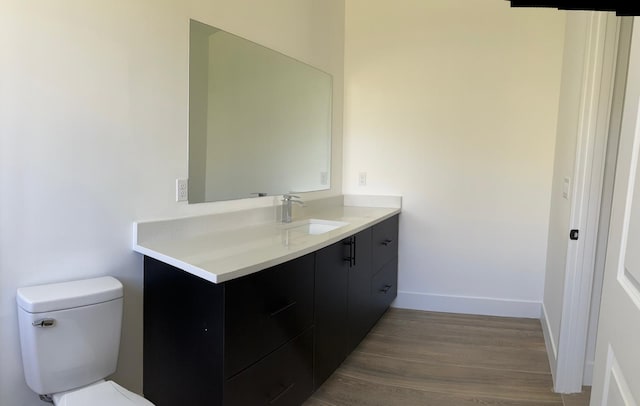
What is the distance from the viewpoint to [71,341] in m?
1.39

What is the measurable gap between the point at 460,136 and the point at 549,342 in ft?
5.12

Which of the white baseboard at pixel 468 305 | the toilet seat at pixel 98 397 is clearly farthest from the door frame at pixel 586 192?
the toilet seat at pixel 98 397

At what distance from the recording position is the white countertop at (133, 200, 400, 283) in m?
1.44

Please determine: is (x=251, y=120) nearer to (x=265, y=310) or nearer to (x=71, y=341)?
(x=265, y=310)

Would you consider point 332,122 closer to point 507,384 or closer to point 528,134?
point 528,134

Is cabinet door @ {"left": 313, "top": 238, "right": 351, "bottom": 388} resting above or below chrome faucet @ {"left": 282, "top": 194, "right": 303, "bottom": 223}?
below

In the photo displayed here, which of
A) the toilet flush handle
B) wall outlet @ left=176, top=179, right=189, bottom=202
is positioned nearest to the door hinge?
wall outlet @ left=176, top=179, right=189, bottom=202

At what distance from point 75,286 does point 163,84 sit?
2.93 ft

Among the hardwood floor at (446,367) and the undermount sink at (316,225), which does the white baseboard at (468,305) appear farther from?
the undermount sink at (316,225)

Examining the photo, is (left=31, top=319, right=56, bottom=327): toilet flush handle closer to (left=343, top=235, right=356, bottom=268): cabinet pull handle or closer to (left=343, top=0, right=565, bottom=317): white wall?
(left=343, top=235, right=356, bottom=268): cabinet pull handle

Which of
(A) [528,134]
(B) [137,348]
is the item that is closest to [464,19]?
(A) [528,134]

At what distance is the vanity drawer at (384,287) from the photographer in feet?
9.27

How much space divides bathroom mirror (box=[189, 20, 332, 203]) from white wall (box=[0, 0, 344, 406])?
8cm

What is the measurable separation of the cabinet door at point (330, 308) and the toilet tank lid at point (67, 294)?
2.81 feet
